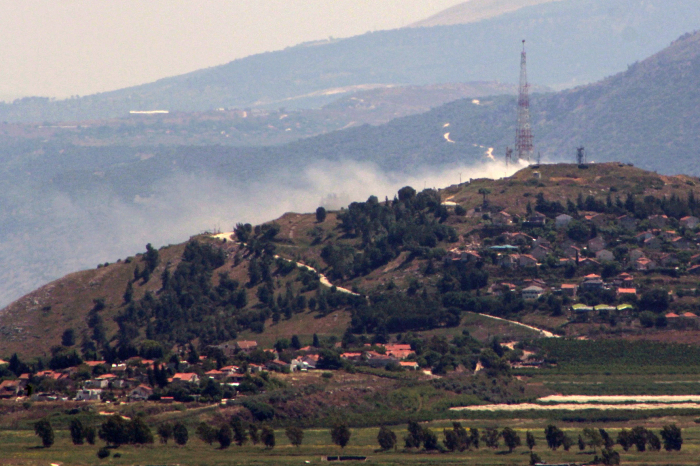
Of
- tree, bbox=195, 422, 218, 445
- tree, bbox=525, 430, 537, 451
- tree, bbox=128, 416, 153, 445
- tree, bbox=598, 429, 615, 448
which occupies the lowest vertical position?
tree, bbox=598, 429, 615, 448

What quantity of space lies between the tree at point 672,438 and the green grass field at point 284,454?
918 millimetres

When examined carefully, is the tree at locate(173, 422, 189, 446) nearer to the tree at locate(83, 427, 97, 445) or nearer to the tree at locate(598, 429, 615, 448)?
the tree at locate(83, 427, 97, 445)

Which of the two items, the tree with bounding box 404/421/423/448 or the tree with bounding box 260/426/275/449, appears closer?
the tree with bounding box 260/426/275/449

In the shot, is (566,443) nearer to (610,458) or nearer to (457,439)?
(610,458)

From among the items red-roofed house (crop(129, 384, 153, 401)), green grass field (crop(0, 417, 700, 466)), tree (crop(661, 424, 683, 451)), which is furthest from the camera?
red-roofed house (crop(129, 384, 153, 401))

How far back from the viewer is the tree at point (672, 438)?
6196 inches

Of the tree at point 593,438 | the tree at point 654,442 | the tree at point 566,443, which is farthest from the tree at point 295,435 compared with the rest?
the tree at point 654,442

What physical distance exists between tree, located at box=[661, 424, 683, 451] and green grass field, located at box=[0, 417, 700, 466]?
918 mm

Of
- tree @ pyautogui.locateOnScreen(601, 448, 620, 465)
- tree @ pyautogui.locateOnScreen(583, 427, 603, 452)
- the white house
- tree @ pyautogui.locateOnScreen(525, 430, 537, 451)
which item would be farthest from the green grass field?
the white house

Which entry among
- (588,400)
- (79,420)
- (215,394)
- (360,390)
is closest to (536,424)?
(588,400)

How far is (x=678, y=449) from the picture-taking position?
515ft

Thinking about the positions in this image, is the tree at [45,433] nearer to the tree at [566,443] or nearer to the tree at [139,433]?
the tree at [139,433]

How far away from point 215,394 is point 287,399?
10.2m

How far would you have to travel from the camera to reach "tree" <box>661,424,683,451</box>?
157375mm
